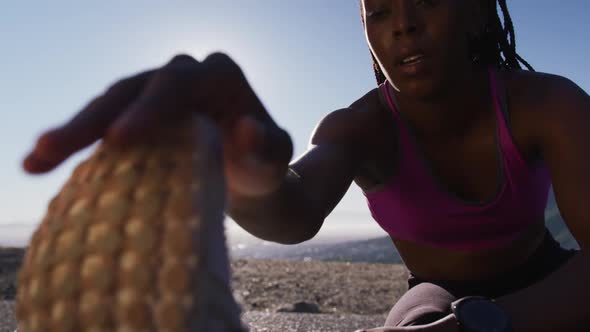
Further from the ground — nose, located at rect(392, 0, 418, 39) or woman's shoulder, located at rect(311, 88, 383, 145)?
nose, located at rect(392, 0, 418, 39)

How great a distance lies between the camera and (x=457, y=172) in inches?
66.5

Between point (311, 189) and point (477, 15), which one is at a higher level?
point (477, 15)

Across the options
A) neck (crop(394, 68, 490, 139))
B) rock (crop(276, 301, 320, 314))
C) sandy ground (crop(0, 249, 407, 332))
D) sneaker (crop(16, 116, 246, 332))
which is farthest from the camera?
rock (crop(276, 301, 320, 314))

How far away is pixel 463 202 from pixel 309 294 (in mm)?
3123

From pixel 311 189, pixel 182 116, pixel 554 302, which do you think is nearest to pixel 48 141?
pixel 182 116

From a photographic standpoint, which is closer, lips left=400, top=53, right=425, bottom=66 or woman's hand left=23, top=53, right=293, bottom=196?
woman's hand left=23, top=53, right=293, bottom=196

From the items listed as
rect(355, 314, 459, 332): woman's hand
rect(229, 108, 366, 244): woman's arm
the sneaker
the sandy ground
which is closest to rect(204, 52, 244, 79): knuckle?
the sneaker

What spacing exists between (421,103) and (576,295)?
69cm

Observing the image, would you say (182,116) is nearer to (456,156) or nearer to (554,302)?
(554,302)

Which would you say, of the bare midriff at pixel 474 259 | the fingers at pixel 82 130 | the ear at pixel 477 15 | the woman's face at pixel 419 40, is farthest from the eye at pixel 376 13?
the fingers at pixel 82 130

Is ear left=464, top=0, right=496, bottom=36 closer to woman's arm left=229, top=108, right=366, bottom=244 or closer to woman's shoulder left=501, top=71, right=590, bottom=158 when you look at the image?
woman's shoulder left=501, top=71, right=590, bottom=158

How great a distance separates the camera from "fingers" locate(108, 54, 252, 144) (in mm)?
566

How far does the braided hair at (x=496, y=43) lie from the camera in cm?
180

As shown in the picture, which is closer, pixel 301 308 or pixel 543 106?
pixel 543 106
